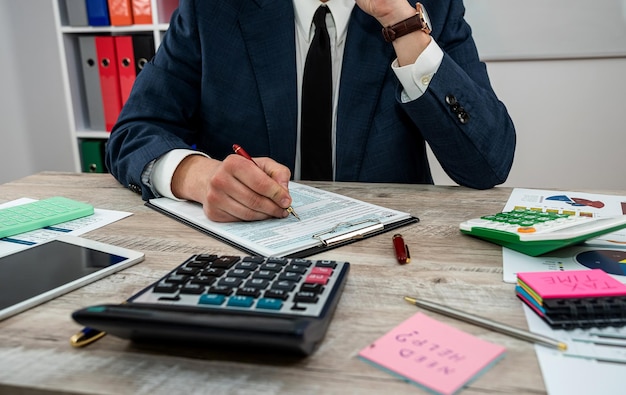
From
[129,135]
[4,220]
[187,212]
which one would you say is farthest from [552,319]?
[129,135]

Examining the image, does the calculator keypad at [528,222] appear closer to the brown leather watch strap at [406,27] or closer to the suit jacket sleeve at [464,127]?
the suit jacket sleeve at [464,127]

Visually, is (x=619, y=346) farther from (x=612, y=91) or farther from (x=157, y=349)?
(x=612, y=91)

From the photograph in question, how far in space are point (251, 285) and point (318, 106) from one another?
704mm

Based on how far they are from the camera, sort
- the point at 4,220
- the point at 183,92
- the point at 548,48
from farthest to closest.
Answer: the point at 548,48
the point at 183,92
the point at 4,220

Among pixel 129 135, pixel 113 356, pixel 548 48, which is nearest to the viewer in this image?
pixel 113 356

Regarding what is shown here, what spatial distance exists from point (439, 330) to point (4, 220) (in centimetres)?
64

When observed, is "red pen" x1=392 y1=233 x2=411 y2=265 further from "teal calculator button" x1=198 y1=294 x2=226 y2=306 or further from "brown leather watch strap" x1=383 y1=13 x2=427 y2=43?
"brown leather watch strap" x1=383 y1=13 x2=427 y2=43

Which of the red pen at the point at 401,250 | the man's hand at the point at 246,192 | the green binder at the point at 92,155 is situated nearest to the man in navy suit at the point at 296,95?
the man's hand at the point at 246,192

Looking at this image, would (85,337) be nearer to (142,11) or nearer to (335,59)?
(335,59)

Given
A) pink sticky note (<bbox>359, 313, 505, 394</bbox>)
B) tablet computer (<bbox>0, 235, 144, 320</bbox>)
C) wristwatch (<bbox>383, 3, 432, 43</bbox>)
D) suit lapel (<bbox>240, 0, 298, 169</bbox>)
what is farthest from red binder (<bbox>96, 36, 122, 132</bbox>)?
pink sticky note (<bbox>359, 313, 505, 394</bbox>)

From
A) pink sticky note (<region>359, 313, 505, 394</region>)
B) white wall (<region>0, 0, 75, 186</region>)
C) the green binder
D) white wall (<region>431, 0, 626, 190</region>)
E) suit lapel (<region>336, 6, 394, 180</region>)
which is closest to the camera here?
pink sticky note (<region>359, 313, 505, 394</region>)

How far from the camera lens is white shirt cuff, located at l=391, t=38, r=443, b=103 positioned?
3.04 ft

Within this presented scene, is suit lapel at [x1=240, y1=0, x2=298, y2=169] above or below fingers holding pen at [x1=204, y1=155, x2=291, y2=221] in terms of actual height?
above

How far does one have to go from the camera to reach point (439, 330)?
1.46 ft
